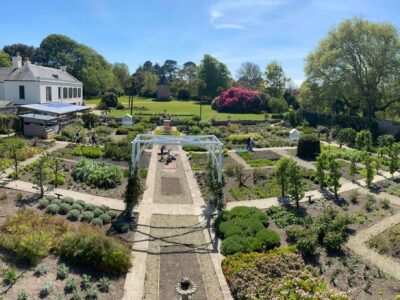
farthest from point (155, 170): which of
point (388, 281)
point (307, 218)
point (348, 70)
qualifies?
point (348, 70)

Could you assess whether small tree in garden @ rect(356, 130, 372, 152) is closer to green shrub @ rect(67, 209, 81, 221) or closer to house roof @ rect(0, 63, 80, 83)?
green shrub @ rect(67, 209, 81, 221)

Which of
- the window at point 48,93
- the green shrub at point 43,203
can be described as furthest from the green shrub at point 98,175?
the window at point 48,93

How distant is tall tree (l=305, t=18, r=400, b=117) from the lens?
133ft

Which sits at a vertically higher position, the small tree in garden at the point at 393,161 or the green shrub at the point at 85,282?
the small tree in garden at the point at 393,161

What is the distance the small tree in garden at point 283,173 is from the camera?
63.2 ft

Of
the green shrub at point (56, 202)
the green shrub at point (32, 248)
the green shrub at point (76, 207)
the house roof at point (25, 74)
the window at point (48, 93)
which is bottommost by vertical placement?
the green shrub at point (76, 207)

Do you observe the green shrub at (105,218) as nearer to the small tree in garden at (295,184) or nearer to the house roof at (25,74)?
the small tree in garden at (295,184)

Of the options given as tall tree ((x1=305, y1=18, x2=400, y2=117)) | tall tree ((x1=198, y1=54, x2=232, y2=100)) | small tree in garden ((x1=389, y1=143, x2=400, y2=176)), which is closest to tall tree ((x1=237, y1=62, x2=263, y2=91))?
tall tree ((x1=198, y1=54, x2=232, y2=100))

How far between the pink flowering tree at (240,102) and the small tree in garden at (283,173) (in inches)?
1628

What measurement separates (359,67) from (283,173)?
29549 mm

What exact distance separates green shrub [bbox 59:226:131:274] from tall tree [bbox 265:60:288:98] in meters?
60.2

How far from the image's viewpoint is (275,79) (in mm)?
68562

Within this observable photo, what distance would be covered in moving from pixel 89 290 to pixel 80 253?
1673mm

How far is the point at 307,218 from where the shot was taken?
16.2m
